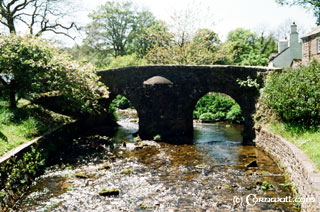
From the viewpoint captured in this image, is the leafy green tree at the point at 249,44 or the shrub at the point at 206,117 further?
the leafy green tree at the point at 249,44

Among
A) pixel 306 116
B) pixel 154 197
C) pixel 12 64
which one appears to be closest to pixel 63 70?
pixel 12 64

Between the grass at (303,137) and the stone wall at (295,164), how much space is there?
15 centimetres

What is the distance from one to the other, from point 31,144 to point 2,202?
2.71 metres

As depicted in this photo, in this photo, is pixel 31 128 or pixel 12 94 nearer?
pixel 31 128

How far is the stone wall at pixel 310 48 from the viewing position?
2117 centimetres

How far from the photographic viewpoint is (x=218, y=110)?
831 inches

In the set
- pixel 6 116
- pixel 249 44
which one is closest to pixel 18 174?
pixel 6 116

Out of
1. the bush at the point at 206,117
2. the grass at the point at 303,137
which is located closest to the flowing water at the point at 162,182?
the grass at the point at 303,137

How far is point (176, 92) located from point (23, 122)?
7592 mm

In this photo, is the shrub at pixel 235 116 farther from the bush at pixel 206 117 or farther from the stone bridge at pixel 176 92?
the stone bridge at pixel 176 92

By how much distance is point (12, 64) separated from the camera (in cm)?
1149

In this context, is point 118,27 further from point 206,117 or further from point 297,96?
point 297,96

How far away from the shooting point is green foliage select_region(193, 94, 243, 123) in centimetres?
1959

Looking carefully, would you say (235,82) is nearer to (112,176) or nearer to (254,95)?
(254,95)
